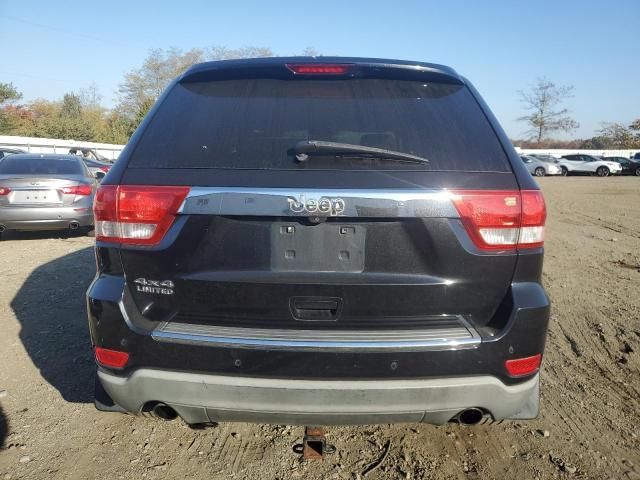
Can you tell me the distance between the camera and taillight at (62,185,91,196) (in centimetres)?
789

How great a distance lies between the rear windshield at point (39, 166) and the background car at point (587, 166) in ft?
123

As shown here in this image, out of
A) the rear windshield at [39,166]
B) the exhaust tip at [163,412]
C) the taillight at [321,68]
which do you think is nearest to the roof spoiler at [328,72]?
the taillight at [321,68]

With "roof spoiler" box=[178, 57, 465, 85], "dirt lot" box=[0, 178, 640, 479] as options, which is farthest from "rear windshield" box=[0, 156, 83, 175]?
"roof spoiler" box=[178, 57, 465, 85]

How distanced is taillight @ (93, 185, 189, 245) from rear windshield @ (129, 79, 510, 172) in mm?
130

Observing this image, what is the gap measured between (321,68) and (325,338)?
128cm

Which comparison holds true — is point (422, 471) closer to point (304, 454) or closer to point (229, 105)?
point (304, 454)

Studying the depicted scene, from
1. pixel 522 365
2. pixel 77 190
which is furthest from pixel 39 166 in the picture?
pixel 522 365

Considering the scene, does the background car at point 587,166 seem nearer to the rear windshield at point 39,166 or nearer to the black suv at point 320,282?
the rear windshield at point 39,166

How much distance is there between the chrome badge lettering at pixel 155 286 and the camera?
1983 millimetres

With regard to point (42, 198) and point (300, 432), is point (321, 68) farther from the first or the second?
point (42, 198)

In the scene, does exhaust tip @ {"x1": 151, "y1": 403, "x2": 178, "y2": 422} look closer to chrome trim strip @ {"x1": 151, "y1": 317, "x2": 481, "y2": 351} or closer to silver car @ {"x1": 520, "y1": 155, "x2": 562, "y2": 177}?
chrome trim strip @ {"x1": 151, "y1": 317, "x2": 481, "y2": 351}

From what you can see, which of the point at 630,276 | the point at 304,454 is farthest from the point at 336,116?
the point at 630,276

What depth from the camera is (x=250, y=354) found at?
189 cm

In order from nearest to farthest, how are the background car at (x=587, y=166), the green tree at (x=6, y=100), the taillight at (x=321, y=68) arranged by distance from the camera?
the taillight at (x=321, y=68) → the background car at (x=587, y=166) → the green tree at (x=6, y=100)
